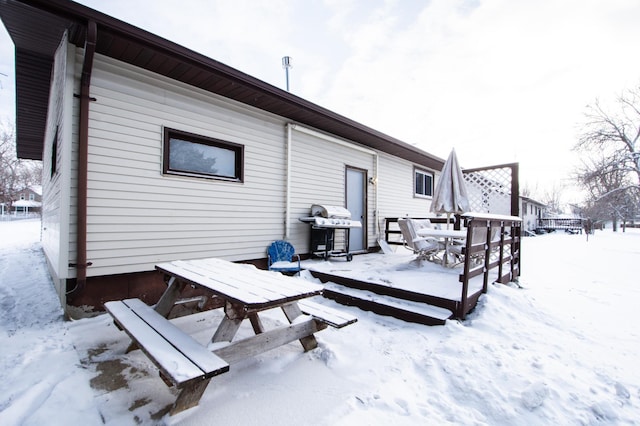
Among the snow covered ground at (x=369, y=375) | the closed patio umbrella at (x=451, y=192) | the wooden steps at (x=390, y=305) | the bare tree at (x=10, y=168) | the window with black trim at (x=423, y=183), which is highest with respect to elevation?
the bare tree at (x=10, y=168)

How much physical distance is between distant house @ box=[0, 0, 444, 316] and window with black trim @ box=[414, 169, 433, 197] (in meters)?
4.01

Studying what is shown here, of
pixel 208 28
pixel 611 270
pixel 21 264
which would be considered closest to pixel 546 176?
pixel 611 270

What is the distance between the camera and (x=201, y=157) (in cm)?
419

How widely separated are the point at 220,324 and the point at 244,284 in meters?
0.32

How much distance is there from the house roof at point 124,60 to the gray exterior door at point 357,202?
0.93 m

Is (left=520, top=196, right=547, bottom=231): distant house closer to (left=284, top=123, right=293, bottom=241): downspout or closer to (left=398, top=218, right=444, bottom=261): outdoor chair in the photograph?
(left=398, top=218, right=444, bottom=261): outdoor chair

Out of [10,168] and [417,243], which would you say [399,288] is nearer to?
[417,243]

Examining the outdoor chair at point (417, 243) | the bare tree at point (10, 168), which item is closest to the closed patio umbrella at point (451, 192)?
the outdoor chair at point (417, 243)

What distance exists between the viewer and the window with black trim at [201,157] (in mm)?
3889

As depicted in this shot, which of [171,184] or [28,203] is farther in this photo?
[28,203]

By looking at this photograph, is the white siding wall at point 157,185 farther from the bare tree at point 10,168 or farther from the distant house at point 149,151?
the bare tree at point 10,168

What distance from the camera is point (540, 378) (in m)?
1.99

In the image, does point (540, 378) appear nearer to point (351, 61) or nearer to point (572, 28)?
point (572, 28)

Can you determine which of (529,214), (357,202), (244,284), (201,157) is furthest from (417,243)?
(529,214)
